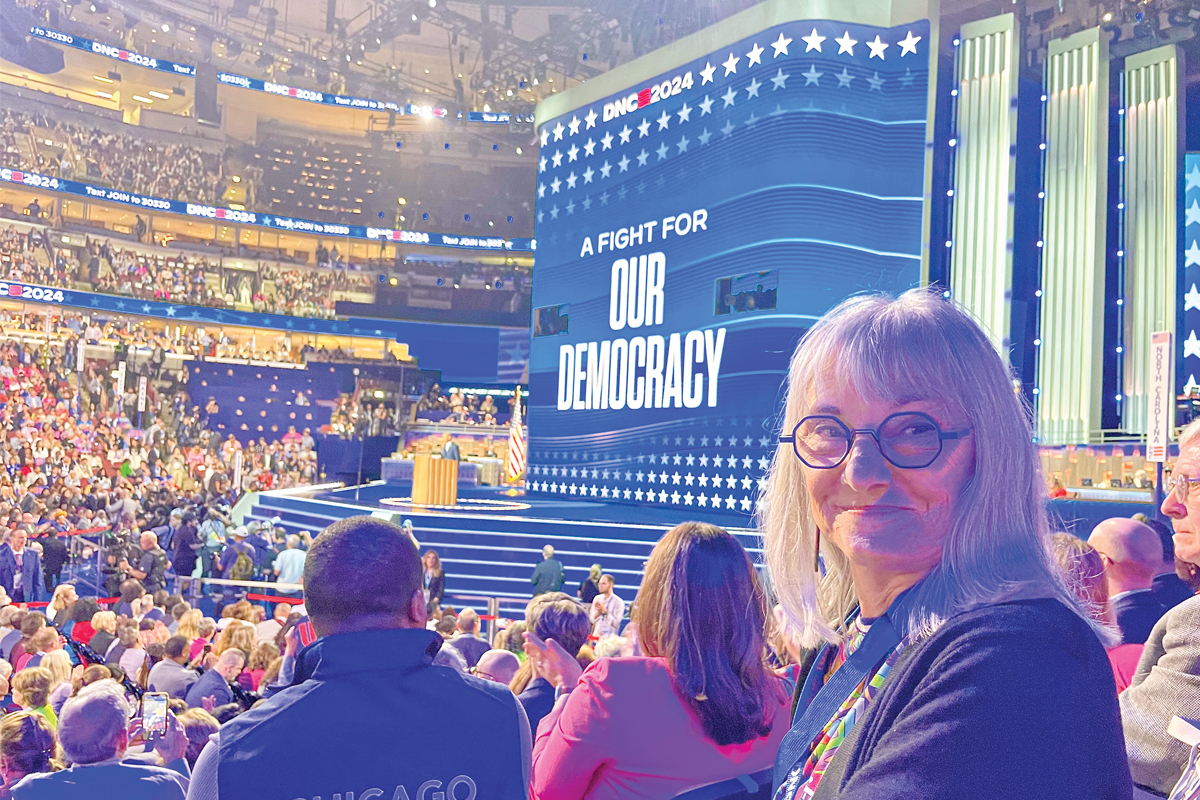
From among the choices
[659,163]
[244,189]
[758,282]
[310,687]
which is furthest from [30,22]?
[310,687]

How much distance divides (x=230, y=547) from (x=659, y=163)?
8.92 metres

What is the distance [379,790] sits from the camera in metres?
1.81

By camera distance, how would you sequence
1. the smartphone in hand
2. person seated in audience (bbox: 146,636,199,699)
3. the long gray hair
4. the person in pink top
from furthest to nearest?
person seated in audience (bbox: 146,636,199,699), the smartphone in hand, the person in pink top, the long gray hair

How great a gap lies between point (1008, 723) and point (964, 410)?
0.40 metres

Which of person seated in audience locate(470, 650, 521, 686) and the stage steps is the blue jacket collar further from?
the stage steps

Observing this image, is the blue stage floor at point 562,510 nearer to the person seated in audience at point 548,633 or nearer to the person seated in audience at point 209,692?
the person seated in audience at point 209,692

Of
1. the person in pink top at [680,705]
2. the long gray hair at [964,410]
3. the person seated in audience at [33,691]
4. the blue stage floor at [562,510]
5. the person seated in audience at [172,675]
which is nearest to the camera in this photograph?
the long gray hair at [964,410]

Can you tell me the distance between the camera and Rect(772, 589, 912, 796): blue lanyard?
1141 mm

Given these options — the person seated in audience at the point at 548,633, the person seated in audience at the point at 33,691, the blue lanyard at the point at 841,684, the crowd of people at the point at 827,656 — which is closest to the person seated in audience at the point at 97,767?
the crowd of people at the point at 827,656

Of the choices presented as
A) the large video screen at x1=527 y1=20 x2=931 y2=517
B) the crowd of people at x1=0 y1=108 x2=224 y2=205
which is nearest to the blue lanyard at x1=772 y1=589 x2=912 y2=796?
the large video screen at x1=527 y1=20 x2=931 y2=517

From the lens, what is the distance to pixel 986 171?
13.9 metres

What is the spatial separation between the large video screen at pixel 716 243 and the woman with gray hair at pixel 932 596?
1059 centimetres

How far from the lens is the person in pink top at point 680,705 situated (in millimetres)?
2002

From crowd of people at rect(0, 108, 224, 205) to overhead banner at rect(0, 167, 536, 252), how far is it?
2.49 ft
